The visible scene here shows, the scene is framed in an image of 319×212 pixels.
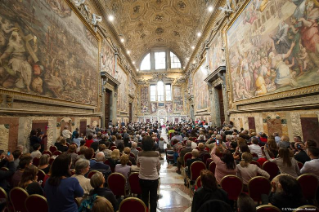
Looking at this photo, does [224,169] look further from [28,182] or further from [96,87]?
[96,87]

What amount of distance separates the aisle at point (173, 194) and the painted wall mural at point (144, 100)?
23.1m

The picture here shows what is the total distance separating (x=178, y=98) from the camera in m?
28.2

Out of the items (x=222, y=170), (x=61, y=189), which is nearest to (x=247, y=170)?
(x=222, y=170)

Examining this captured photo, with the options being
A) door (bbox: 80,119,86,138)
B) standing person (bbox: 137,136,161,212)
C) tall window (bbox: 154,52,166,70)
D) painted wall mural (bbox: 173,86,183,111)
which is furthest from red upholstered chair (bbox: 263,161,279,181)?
tall window (bbox: 154,52,166,70)

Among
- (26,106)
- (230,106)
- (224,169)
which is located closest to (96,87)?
(26,106)

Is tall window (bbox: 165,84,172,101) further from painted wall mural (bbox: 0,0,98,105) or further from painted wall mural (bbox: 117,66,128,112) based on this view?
painted wall mural (bbox: 0,0,98,105)

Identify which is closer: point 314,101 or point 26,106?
point 314,101

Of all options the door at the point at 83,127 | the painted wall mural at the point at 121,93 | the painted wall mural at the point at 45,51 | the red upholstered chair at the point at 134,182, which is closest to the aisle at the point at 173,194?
the red upholstered chair at the point at 134,182

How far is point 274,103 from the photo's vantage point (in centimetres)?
626

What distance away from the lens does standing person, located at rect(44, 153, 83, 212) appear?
1682 millimetres

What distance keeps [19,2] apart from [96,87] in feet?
21.2

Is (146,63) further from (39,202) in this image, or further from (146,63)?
(39,202)

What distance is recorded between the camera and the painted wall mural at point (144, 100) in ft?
92.1

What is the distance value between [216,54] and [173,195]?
38.0 feet
